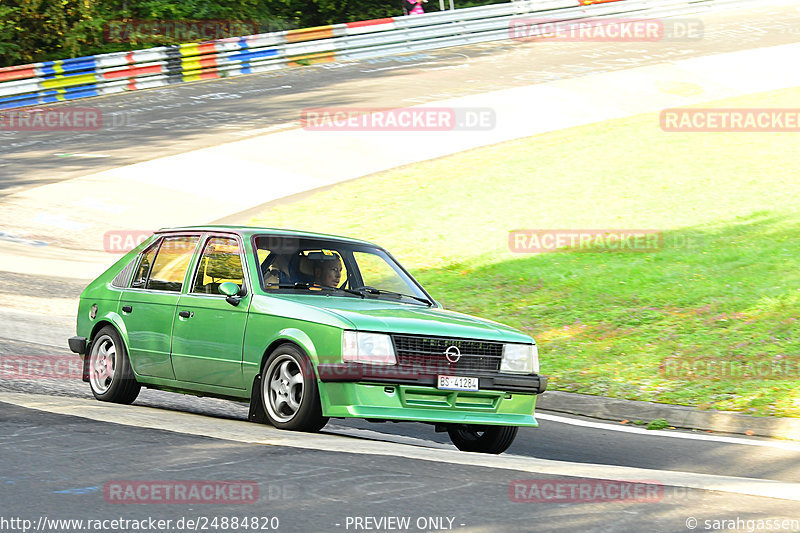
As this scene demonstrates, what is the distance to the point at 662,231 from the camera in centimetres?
1678

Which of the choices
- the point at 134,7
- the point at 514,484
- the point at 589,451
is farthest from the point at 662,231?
the point at 134,7

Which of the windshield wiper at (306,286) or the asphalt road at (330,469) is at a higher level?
the windshield wiper at (306,286)

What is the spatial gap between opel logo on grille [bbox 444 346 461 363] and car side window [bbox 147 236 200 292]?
253 cm

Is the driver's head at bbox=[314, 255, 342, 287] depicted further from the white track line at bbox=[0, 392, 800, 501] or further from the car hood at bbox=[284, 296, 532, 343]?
the white track line at bbox=[0, 392, 800, 501]

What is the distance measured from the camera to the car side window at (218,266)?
851 centimetres

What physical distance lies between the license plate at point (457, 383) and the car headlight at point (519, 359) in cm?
33

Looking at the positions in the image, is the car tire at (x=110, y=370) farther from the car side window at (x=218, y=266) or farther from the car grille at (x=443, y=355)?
the car grille at (x=443, y=355)

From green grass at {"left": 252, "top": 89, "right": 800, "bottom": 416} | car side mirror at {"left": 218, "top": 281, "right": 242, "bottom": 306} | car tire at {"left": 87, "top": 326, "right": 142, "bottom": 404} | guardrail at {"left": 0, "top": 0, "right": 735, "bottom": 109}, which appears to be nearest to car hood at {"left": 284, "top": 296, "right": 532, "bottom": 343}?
car side mirror at {"left": 218, "top": 281, "right": 242, "bottom": 306}

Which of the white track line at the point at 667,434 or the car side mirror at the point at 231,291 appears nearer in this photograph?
the car side mirror at the point at 231,291

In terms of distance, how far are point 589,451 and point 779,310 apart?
4778mm

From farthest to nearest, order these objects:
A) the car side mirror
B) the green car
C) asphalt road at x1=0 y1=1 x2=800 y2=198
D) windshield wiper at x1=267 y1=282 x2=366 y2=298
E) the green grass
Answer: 1. asphalt road at x1=0 y1=1 x2=800 y2=198
2. the green grass
3. windshield wiper at x1=267 y1=282 x2=366 y2=298
4. the car side mirror
5. the green car

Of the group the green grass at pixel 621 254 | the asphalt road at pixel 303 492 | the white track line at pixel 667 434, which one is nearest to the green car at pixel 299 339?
the asphalt road at pixel 303 492

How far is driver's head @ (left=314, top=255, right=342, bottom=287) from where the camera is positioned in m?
8.50

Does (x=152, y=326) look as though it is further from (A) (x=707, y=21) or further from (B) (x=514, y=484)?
(A) (x=707, y=21)
